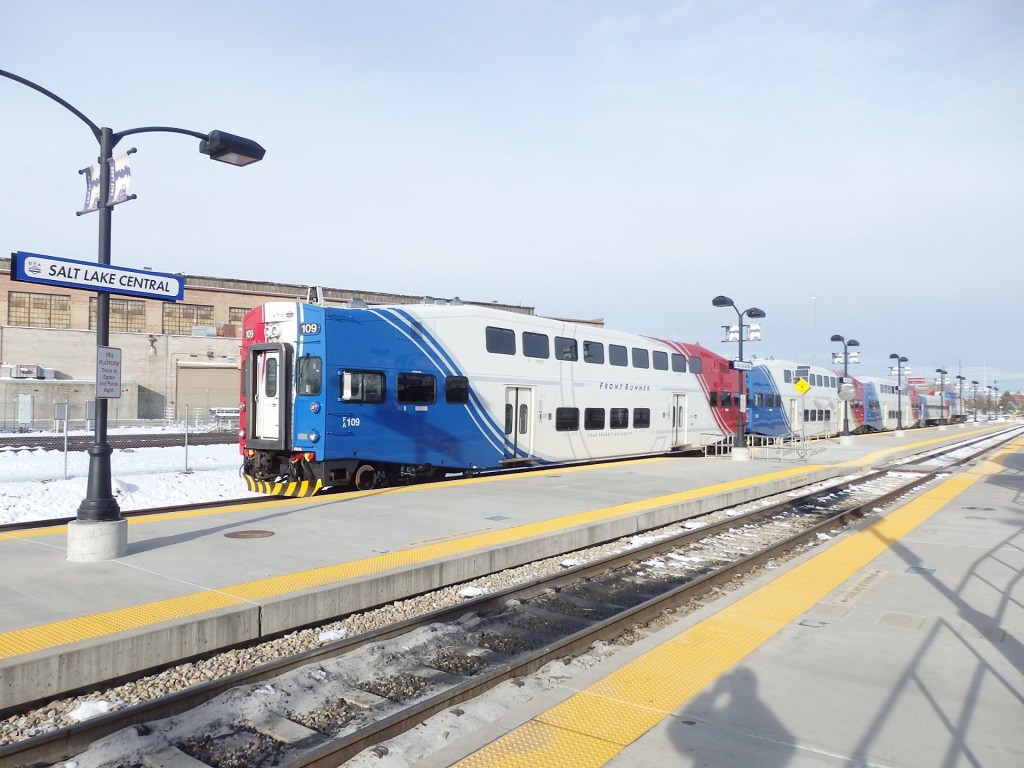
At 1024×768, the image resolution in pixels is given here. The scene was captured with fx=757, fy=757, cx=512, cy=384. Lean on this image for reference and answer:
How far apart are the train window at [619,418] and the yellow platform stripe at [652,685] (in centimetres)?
1292

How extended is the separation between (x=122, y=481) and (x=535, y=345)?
32.4 feet

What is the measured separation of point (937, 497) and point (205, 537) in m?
15.4

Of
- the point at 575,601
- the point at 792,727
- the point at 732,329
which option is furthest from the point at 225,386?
the point at 792,727

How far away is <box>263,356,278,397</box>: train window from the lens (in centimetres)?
1452

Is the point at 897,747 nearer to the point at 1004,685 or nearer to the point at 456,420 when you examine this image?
the point at 1004,685

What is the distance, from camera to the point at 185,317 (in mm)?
54375

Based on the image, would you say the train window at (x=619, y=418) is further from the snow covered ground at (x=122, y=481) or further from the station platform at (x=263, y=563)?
the snow covered ground at (x=122, y=481)

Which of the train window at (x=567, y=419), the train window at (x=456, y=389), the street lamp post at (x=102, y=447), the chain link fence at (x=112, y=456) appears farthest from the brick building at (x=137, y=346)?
the street lamp post at (x=102, y=447)

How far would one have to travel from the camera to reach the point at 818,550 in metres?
10.5

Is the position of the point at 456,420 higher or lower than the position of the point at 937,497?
higher

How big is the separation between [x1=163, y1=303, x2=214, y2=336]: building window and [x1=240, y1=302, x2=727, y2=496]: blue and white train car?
40457 mm

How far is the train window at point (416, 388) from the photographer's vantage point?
15.2 m

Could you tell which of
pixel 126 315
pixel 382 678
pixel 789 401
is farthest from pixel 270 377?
pixel 126 315

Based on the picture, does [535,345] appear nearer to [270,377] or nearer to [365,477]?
[365,477]
